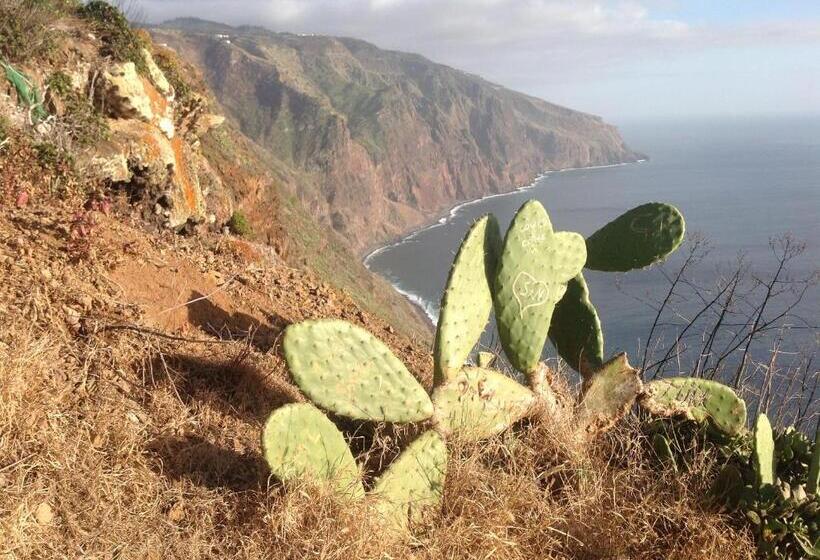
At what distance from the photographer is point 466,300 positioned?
2.86 meters

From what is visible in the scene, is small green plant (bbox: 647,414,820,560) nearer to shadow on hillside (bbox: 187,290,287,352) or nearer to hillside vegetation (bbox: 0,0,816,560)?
hillside vegetation (bbox: 0,0,816,560)

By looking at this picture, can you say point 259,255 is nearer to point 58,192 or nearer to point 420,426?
point 58,192

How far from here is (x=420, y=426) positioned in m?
2.71

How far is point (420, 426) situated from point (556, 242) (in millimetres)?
1095

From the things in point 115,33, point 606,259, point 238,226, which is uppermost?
point 115,33

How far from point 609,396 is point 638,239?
3.04ft

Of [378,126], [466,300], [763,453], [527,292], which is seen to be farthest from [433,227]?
[763,453]

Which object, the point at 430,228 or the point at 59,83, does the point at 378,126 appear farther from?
the point at 59,83

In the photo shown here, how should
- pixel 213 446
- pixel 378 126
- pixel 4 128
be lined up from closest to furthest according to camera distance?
pixel 213 446 < pixel 4 128 < pixel 378 126

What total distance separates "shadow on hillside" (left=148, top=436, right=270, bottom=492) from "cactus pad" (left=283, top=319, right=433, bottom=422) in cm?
36

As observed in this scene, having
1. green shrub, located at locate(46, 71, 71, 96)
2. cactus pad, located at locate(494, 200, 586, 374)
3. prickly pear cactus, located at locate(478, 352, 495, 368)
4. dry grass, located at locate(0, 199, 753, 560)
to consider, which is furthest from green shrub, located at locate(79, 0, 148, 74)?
cactus pad, located at locate(494, 200, 586, 374)

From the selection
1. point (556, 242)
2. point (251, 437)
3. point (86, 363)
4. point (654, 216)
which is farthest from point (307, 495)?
point (654, 216)

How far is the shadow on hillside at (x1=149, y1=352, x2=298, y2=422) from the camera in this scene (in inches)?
110

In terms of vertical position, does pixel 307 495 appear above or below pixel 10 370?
below
